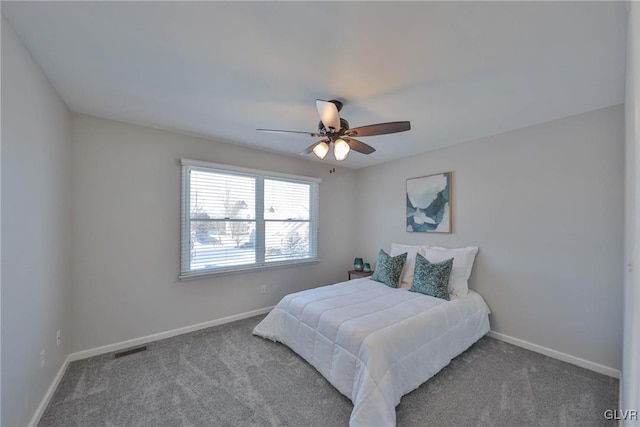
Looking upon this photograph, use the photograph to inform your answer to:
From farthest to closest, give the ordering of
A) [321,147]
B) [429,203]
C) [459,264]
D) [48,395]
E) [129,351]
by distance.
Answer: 1. [429,203]
2. [459,264]
3. [129,351]
4. [321,147]
5. [48,395]

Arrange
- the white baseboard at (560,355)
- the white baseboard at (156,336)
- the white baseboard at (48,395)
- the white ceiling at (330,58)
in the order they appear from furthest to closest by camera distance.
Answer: the white baseboard at (156,336)
the white baseboard at (560,355)
the white baseboard at (48,395)
the white ceiling at (330,58)

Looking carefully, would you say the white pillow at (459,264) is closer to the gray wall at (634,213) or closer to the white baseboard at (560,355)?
the white baseboard at (560,355)

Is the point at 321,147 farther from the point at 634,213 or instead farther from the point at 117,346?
the point at 117,346

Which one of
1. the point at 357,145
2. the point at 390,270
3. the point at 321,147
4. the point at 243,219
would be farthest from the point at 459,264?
the point at 243,219

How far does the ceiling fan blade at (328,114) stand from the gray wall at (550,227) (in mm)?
2218

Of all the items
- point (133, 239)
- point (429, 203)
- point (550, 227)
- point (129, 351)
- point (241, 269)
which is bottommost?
point (129, 351)

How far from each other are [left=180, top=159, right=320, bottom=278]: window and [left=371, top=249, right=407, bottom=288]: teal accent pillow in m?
1.22

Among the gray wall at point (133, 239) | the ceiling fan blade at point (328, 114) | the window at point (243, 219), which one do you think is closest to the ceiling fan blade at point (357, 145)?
the ceiling fan blade at point (328, 114)

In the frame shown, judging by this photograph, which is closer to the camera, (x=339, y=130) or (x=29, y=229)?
(x=29, y=229)

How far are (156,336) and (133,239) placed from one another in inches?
45.6

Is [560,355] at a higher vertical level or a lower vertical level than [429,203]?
lower

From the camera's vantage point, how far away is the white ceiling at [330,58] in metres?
1.35

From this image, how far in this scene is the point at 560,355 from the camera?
2.56m

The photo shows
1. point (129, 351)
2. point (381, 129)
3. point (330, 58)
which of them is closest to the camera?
point (330, 58)
